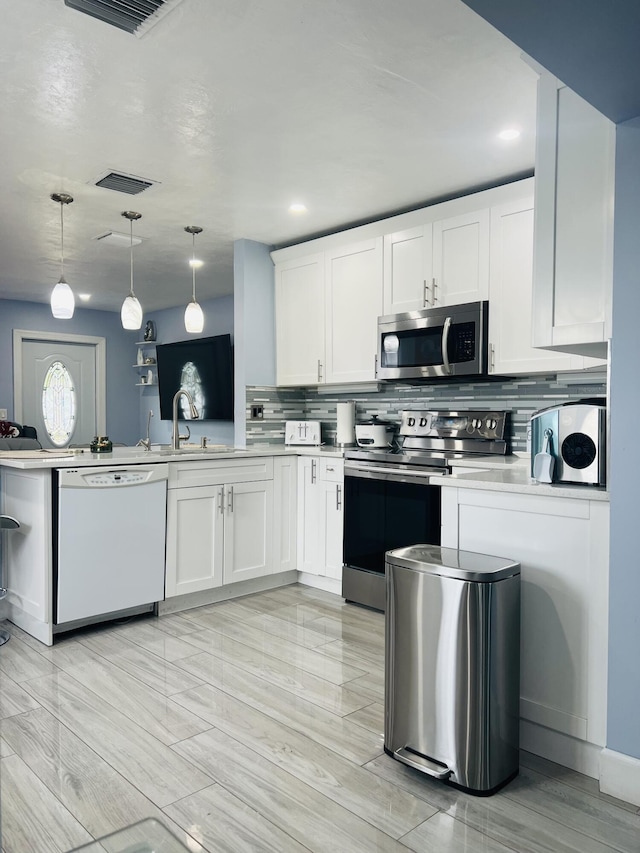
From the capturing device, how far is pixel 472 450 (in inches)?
150

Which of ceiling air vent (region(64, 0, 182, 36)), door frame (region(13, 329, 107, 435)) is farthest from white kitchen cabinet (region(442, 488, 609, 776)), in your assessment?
door frame (region(13, 329, 107, 435))

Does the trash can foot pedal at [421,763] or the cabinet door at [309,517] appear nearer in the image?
the trash can foot pedal at [421,763]

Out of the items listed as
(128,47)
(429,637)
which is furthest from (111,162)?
(429,637)

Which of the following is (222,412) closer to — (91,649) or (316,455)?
(316,455)

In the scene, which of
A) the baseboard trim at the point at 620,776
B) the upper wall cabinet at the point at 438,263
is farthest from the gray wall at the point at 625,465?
the upper wall cabinet at the point at 438,263

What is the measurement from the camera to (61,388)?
302 inches

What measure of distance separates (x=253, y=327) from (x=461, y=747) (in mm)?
3283

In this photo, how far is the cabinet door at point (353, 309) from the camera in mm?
4074

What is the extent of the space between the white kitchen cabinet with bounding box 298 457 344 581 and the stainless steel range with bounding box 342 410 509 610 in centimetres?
11

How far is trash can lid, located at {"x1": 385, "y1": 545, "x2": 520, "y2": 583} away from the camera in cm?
192

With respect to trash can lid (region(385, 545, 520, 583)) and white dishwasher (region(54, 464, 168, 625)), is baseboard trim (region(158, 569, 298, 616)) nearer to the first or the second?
white dishwasher (region(54, 464, 168, 625))

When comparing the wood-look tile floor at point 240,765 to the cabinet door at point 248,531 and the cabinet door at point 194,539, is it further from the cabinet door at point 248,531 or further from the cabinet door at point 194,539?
the cabinet door at point 248,531

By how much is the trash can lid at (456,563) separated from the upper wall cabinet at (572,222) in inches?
30.4

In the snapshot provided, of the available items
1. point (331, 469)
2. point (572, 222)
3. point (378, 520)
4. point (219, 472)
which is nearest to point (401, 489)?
point (378, 520)
